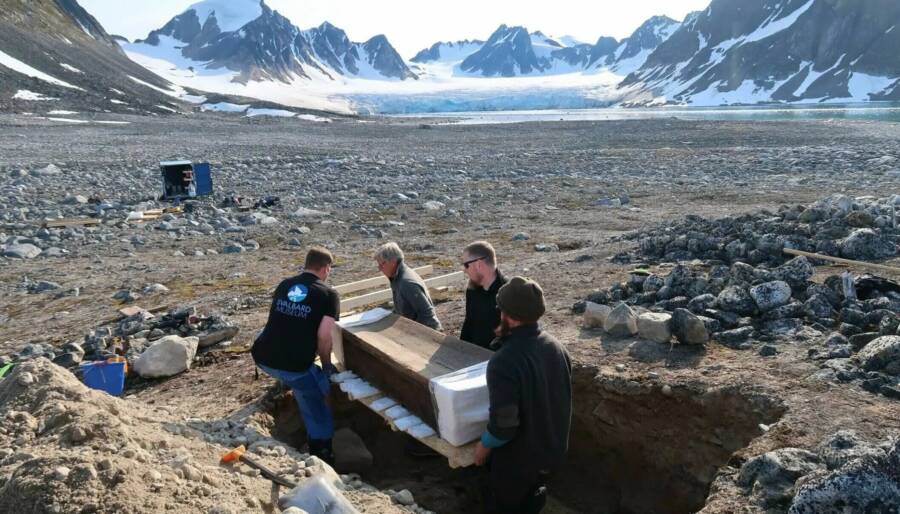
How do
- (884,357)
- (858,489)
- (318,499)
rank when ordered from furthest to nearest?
(884,357), (318,499), (858,489)

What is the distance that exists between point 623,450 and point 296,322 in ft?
9.65

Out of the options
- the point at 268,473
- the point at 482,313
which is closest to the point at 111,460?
the point at 268,473

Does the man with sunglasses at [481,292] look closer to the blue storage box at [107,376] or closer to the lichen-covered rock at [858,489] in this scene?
the lichen-covered rock at [858,489]

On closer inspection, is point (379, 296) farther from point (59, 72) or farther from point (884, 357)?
point (59, 72)

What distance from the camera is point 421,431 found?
4711mm

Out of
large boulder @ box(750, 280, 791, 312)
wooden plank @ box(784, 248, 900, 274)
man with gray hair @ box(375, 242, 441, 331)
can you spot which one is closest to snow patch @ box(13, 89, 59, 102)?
man with gray hair @ box(375, 242, 441, 331)

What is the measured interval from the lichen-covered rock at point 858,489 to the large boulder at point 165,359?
545 centimetres

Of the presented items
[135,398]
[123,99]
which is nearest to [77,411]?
[135,398]

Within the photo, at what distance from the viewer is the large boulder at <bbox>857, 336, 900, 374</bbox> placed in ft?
15.6

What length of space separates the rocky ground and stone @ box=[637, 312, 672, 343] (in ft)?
0.34

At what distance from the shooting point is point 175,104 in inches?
2753

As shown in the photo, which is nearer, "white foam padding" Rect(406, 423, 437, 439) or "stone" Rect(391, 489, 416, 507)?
"stone" Rect(391, 489, 416, 507)

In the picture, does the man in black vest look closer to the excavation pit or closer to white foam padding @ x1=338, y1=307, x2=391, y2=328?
the excavation pit

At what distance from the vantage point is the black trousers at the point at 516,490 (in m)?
4.12
